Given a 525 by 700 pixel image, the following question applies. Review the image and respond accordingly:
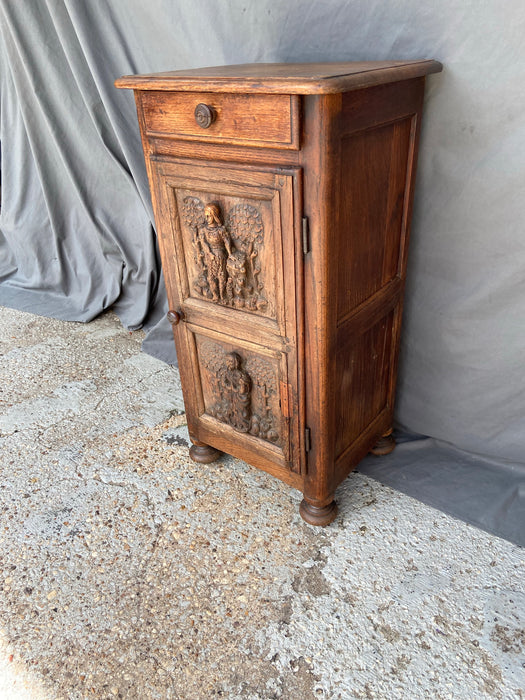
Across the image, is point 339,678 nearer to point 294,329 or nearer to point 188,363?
point 294,329

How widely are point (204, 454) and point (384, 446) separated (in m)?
0.60

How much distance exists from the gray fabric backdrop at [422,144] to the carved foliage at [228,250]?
58 centimetres

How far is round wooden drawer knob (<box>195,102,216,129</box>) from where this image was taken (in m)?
1.12

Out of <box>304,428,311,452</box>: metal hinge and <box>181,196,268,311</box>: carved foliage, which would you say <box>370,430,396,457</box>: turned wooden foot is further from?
<box>181,196,268,311</box>: carved foliage

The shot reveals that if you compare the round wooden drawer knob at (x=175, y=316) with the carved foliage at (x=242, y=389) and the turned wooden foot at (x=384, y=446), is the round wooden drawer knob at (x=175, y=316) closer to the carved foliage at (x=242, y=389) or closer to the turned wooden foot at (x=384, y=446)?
the carved foliage at (x=242, y=389)

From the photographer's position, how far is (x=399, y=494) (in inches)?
63.8

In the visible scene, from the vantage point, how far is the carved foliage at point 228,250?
1223 mm

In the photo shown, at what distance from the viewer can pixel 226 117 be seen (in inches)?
43.9

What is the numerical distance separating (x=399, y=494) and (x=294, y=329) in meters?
0.71

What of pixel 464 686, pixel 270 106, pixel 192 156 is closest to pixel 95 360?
pixel 192 156

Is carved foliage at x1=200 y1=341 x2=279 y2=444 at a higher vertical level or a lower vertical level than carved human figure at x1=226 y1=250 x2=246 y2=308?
lower

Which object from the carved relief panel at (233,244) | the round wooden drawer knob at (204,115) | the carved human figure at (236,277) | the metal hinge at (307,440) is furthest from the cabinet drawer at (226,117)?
the metal hinge at (307,440)

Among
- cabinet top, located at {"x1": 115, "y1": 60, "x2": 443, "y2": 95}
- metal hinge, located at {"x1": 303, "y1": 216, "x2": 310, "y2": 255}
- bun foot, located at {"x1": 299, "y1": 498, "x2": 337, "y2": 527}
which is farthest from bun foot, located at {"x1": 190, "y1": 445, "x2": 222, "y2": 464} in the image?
cabinet top, located at {"x1": 115, "y1": 60, "x2": 443, "y2": 95}

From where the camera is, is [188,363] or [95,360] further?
[95,360]
